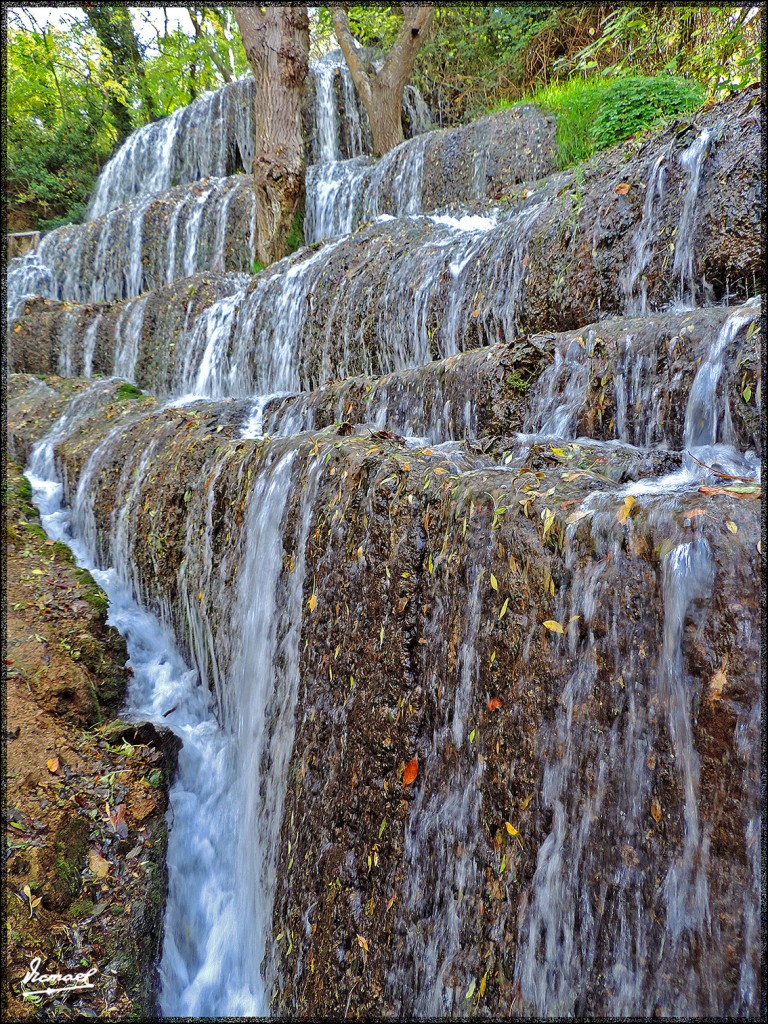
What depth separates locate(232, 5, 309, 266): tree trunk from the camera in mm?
9180

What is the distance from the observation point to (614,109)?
7.18 m

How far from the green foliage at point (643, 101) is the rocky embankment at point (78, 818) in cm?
778

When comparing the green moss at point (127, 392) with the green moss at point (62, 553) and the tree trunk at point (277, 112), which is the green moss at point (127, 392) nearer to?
the green moss at point (62, 553)

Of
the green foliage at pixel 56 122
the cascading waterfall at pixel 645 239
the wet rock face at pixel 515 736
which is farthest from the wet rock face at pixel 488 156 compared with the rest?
the green foliage at pixel 56 122

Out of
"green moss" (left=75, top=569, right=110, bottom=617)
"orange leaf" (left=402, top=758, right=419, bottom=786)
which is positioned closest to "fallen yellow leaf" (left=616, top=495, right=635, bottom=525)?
"orange leaf" (left=402, top=758, right=419, bottom=786)

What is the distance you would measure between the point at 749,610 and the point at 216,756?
338cm

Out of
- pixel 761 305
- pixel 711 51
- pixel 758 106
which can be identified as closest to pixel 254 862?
pixel 761 305

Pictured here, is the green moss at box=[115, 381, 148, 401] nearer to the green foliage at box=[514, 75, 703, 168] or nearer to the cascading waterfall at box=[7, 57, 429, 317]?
the cascading waterfall at box=[7, 57, 429, 317]

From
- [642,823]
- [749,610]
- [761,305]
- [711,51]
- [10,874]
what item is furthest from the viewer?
[711,51]

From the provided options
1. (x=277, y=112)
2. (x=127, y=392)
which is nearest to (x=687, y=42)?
(x=277, y=112)

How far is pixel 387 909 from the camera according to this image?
7.94ft

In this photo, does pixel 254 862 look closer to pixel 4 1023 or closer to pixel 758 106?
pixel 4 1023

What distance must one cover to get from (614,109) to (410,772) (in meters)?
8.08

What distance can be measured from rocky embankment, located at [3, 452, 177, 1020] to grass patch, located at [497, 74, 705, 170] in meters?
7.28
